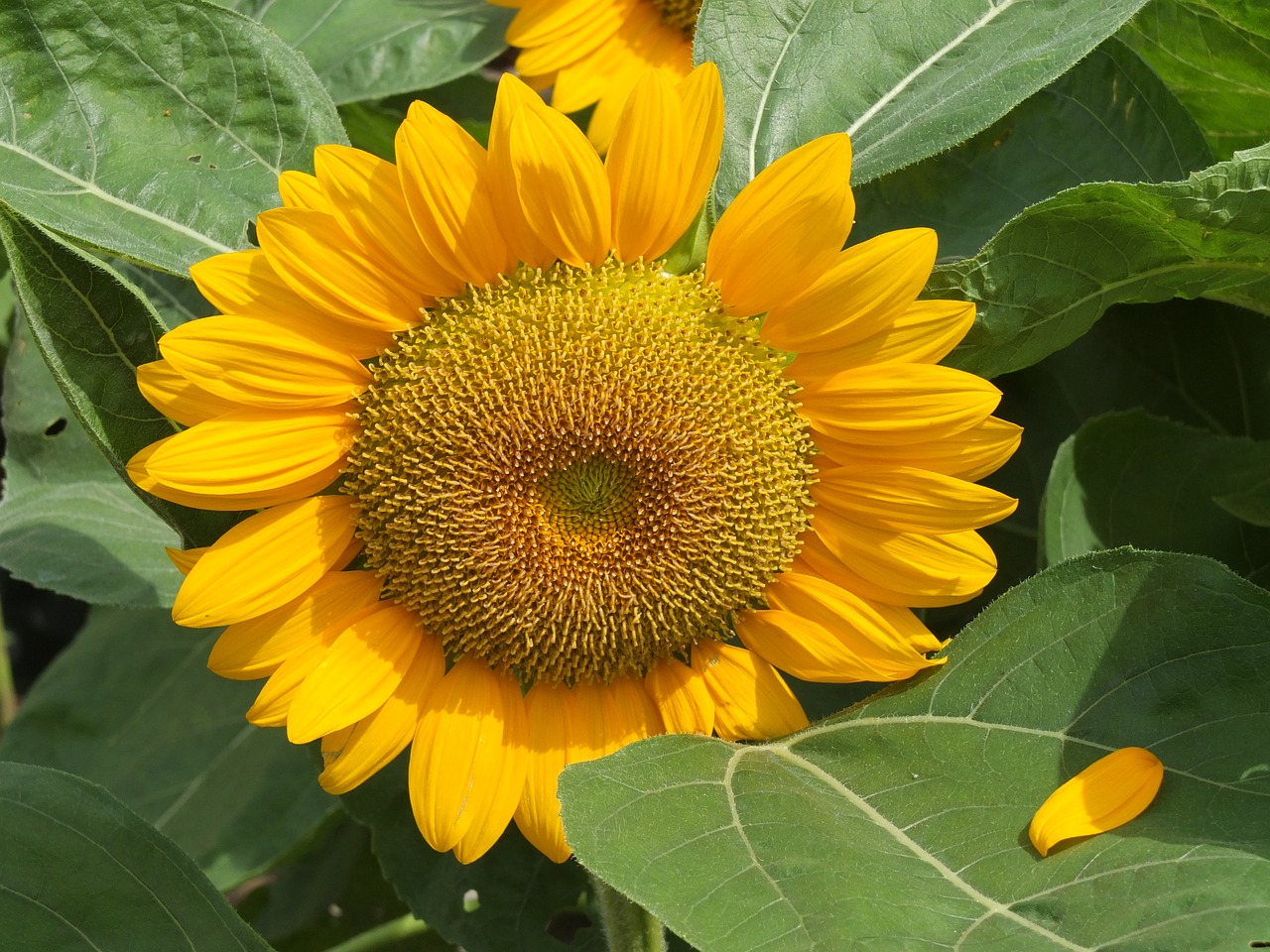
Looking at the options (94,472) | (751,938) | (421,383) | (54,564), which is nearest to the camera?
(751,938)

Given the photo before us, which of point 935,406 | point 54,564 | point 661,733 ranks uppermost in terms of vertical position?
point 935,406

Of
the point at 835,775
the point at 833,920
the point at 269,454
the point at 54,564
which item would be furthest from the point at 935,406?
the point at 54,564

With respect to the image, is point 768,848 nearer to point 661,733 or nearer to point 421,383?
point 661,733

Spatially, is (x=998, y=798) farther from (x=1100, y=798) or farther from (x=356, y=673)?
(x=356, y=673)

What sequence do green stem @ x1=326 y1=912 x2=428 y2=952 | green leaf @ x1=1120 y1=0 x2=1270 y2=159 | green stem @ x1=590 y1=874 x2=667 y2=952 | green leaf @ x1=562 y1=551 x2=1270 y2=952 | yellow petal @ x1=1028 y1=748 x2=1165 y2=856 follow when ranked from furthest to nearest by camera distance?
green stem @ x1=326 y1=912 x2=428 y2=952
green leaf @ x1=1120 y1=0 x2=1270 y2=159
green stem @ x1=590 y1=874 x2=667 y2=952
yellow petal @ x1=1028 y1=748 x2=1165 y2=856
green leaf @ x1=562 y1=551 x2=1270 y2=952

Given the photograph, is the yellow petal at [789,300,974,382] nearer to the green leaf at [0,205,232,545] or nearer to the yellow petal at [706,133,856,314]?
the yellow petal at [706,133,856,314]

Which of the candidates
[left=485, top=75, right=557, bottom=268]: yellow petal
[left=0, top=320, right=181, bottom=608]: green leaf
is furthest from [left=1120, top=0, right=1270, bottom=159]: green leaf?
[left=0, top=320, right=181, bottom=608]: green leaf
